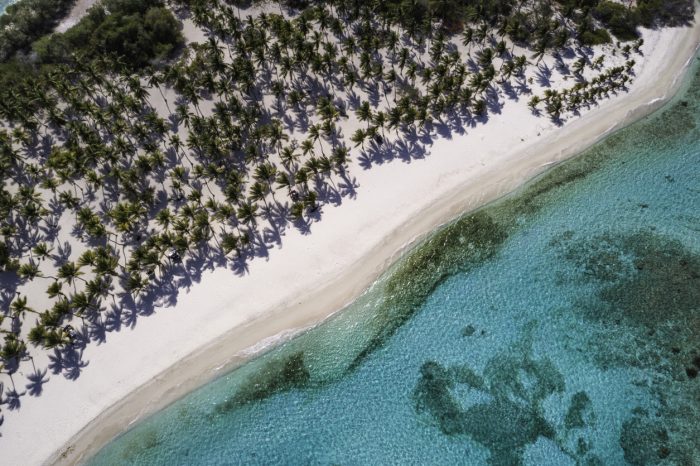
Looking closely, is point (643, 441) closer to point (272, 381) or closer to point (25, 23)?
point (272, 381)

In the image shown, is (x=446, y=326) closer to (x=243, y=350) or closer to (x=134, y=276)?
(x=243, y=350)

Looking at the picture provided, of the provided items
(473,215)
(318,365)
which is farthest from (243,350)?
(473,215)

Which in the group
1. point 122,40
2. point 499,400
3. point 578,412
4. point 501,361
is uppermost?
point 122,40

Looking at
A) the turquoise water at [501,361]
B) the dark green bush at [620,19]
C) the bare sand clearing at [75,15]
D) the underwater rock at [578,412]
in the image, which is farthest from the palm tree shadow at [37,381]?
the dark green bush at [620,19]

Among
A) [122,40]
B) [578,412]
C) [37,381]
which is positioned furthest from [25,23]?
[578,412]

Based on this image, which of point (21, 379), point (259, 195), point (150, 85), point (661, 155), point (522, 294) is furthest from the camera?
point (150, 85)

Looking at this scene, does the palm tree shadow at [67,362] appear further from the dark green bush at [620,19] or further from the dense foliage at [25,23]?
the dark green bush at [620,19]
